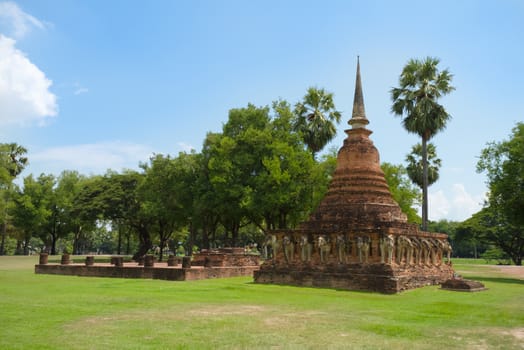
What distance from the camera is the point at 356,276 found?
1841 centimetres

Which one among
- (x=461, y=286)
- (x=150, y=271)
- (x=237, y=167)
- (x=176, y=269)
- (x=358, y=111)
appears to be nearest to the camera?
(x=461, y=286)

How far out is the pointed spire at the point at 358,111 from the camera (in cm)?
2283

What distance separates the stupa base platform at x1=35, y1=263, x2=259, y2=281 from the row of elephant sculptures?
3805 millimetres

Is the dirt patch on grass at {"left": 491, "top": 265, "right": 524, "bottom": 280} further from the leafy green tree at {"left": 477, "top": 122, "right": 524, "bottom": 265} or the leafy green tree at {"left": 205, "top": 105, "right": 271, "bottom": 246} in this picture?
the leafy green tree at {"left": 205, "top": 105, "right": 271, "bottom": 246}

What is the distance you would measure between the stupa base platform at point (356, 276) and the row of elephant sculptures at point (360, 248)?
1.05 ft

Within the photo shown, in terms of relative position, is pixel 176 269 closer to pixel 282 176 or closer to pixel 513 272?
pixel 282 176

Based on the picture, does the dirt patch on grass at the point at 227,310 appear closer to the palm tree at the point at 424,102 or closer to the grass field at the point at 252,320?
the grass field at the point at 252,320

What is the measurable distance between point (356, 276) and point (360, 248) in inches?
44.1

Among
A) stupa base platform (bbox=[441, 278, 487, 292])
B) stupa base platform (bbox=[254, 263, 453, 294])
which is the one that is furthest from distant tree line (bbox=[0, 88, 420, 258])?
stupa base platform (bbox=[441, 278, 487, 292])

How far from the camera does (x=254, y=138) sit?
110ft

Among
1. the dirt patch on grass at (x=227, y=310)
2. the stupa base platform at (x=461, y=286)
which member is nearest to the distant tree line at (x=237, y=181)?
the stupa base platform at (x=461, y=286)

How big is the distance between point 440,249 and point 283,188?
37.8ft

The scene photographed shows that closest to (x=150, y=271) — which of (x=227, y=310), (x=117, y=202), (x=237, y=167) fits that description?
(x=237, y=167)

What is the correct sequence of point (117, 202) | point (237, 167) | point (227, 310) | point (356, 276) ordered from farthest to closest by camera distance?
point (117, 202), point (237, 167), point (356, 276), point (227, 310)
